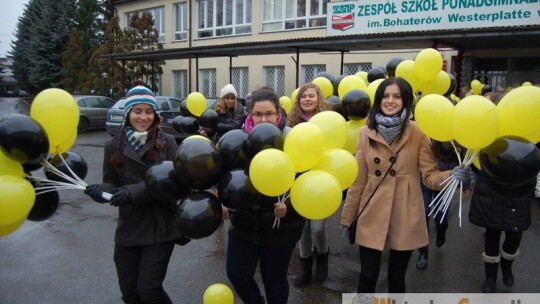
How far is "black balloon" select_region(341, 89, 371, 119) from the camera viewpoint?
4.05m

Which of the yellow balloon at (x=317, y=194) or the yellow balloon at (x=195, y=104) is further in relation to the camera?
the yellow balloon at (x=195, y=104)

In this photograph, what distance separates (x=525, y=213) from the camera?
3756mm

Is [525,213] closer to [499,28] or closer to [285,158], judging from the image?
[285,158]

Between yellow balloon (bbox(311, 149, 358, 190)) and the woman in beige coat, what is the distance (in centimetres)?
47

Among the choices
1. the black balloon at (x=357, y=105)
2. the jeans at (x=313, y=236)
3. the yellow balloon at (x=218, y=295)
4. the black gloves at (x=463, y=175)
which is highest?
the black balloon at (x=357, y=105)

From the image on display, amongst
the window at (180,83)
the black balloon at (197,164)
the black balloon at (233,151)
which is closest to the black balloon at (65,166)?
the black balloon at (197,164)

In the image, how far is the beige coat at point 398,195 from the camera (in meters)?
2.96

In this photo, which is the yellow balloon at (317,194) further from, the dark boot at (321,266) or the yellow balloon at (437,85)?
the yellow balloon at (437,85)

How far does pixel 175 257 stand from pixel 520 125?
3.68 meters

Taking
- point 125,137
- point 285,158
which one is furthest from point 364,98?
point 125,137

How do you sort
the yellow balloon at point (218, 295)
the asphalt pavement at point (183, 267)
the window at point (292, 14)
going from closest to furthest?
the yellow balloon at point (218, 295) < the asphalt pavement at point (183, 267) < the window at point (292, 14)

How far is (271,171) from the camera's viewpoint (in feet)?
7.48

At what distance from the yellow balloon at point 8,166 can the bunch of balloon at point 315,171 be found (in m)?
1.47

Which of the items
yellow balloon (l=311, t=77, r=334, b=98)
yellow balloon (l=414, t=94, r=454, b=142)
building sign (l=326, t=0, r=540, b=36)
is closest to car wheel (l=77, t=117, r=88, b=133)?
building sign (l=326, t=0, r=540, b=36)
